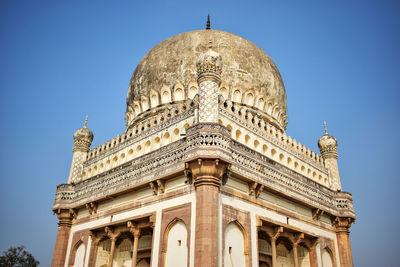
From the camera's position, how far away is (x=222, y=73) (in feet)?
53.5

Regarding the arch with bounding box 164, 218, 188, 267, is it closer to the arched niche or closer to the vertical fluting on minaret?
the vertical fluting on minaret

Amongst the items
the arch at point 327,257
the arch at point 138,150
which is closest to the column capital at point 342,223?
the arch at point 327,257

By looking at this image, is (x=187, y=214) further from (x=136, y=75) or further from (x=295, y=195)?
(x=136, y=75)

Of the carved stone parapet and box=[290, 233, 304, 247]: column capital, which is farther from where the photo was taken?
the carved stone parapet

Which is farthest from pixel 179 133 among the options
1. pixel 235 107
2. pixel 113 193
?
pixel 113 193

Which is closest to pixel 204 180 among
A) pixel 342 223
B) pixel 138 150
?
pixel 138 150

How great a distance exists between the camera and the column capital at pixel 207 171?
32.8ft

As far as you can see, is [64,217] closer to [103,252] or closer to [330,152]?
[103,252]

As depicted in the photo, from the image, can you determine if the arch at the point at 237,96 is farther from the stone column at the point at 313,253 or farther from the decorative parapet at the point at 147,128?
the stone column at the point at 313,253

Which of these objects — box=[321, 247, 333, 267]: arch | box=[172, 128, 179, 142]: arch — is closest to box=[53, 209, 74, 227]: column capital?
box=[172, 128, 179, 142]: arch

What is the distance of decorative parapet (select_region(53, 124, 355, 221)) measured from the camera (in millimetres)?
10469

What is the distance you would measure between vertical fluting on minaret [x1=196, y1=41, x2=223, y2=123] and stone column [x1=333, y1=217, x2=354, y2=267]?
7.72 metres

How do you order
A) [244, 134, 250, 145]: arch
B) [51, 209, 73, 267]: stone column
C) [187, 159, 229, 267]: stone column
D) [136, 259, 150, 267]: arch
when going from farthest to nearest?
1. [51, 209, 73, 267]: stone column
2. [244, 134, 250, 145]: arch
3. [136, 259, 150, 267]: arch
4. [187, 159, 229, 267]: stone column

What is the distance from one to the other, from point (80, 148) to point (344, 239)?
11967 mm
